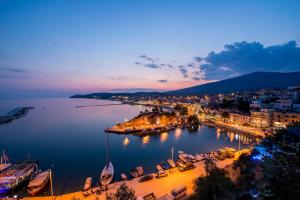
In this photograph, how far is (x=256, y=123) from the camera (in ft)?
109

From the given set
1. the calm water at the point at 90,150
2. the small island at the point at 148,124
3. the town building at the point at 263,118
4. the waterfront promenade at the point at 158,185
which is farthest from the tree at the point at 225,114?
the waterfront promenade at the point at 158,185

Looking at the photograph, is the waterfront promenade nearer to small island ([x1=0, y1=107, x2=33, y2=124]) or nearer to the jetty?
the jetty

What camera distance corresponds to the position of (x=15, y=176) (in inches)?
591

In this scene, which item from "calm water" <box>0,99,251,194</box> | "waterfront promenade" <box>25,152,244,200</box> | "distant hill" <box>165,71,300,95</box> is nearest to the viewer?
"waterfront promenade" <box>25,152,244,200</box>

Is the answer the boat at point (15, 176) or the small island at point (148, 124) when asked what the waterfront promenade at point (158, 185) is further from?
the small island at point (148, 124)

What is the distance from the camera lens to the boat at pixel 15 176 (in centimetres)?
1406

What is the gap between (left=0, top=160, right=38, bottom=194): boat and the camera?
1406 centimetres

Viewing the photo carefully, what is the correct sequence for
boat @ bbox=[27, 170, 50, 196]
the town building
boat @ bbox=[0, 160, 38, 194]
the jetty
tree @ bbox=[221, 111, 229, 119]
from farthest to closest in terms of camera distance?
tree @ bbox=[221, 111, 229, 119], the jetty, the town building, boat @ bbox=[0, 160, 38, 194], boat @ bbox=[27, 170, 50, 196]

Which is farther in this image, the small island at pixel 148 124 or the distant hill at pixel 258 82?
the distant hill at pixel 258 82

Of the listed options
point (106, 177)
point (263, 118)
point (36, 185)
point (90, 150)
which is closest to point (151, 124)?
point (90, 150)

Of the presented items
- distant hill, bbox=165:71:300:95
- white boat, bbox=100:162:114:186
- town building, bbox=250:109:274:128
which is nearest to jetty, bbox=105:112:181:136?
town building, bbox=250:109:274:128

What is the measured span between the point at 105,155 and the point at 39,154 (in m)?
8.42

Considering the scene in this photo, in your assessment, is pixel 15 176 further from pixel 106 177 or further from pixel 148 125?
pixel 148 125

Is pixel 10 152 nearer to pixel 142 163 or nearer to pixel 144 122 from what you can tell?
pixel 142 163
